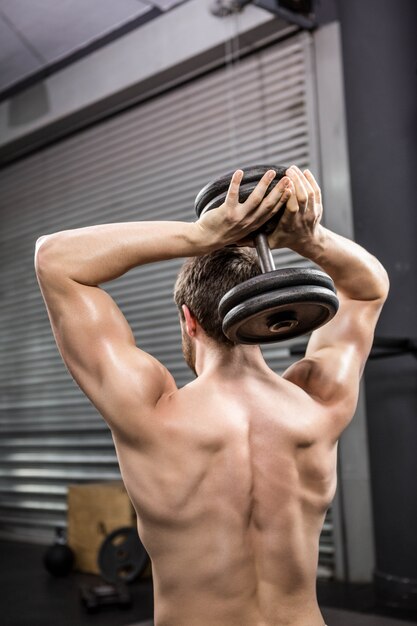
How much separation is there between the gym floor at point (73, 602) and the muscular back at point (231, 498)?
1.68m

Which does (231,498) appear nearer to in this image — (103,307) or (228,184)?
(103,307)

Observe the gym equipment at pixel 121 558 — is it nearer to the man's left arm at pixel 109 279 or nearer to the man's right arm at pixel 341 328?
the man's right arm at pixel 341 328

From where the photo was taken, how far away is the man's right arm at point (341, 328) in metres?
1.32

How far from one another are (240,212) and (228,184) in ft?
0.20

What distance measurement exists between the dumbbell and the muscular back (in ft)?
0.48

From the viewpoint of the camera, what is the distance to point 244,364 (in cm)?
129

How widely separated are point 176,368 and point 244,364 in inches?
140

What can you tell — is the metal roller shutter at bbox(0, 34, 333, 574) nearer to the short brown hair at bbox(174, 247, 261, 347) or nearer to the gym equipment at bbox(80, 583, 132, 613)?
the gym equipment at bbox(80, 583, 132, 613)

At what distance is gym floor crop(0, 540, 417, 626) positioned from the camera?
10.7ft

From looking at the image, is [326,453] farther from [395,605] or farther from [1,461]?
[1,461]

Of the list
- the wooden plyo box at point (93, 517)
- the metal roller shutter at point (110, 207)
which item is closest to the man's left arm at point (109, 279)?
the metal roller shutter at point (110, 207)

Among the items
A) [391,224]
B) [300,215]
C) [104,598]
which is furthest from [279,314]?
[104,598]

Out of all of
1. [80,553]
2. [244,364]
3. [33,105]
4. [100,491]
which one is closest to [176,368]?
[100,491]

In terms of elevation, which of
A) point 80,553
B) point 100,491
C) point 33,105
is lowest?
point 80,553
